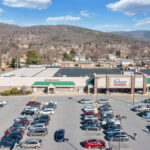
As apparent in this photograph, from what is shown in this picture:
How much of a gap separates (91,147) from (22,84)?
2771 cm

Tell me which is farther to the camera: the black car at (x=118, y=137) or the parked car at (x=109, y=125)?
the parked car at (x=109, y=125)

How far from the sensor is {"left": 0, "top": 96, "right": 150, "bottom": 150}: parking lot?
65.4 feet

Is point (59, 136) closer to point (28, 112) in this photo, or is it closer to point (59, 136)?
point (59, 136)

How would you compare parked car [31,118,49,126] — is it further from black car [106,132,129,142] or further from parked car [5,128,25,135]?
black car [106,132,129,142]

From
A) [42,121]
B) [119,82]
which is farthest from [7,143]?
[119,82]

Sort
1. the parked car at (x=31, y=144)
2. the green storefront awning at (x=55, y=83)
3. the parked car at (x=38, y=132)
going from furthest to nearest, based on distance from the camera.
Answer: the green storefront awning at (x=55, y=83), the parked car at (x=38, y=132), the parked car at (x=31, y=144)

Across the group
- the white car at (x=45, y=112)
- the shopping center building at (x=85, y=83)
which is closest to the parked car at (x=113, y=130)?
the white car at (x=45, y=112)

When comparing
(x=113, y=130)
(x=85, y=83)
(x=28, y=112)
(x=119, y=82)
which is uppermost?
(x=119, y=82)

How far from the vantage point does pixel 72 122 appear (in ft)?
85.8

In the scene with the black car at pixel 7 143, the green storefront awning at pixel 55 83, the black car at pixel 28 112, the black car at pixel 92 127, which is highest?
the green storefront awning at pixel 55 83

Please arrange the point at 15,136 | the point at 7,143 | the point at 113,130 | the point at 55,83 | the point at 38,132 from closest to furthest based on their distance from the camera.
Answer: the point at 7,143, the point at 15,136, the point at 38,132, the point at 113,130, the point at 55,83

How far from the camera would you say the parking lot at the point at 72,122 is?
19.9 metres

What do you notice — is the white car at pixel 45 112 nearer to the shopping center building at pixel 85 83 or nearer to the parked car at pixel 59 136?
the parked car at pixel 59 136

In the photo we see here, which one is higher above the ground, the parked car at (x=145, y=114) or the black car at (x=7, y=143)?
the parked car at (x=145, y=114)
